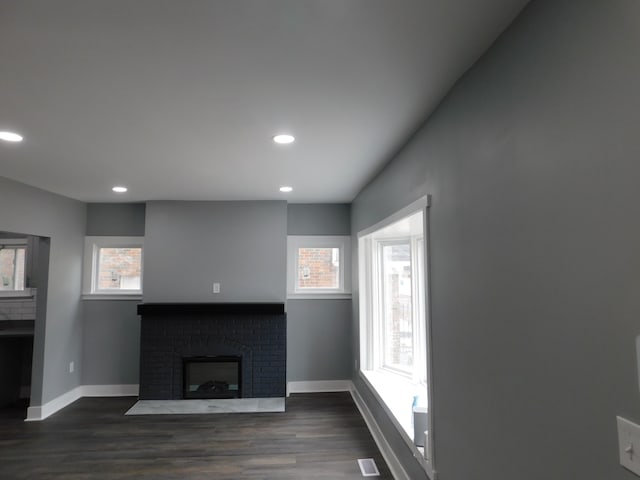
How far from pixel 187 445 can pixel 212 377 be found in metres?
1.25

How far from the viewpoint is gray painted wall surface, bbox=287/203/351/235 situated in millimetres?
5156

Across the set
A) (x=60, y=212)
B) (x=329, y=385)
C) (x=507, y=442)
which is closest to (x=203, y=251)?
(x=60, y=212)

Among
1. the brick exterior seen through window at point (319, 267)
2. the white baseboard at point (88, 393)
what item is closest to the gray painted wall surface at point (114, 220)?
the white baseboard at point (88, 393)

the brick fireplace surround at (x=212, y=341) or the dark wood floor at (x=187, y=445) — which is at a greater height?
the brick fireplace surround at (x=212, y=341)

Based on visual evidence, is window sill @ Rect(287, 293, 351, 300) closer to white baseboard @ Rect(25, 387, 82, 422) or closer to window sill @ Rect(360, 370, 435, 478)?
window sill @ Rect(360, 370, 435, 478)

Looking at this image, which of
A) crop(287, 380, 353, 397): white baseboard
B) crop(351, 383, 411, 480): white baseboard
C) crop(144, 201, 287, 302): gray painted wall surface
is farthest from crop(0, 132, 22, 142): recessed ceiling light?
crop(287, 380, 353, 397): white baseboard

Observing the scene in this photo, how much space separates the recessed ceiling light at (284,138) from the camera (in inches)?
97.5

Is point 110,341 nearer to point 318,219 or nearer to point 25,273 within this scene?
point 25,273

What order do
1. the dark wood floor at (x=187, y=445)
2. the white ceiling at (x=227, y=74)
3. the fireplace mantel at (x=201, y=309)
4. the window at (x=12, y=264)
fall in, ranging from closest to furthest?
1. the white ceiling at (x=227, y=74)
2. the dark wood floor at (x=187, y=445)
3. the fireplace mantel at (x=201, y=309)
4. the window at (x=12, y=264)

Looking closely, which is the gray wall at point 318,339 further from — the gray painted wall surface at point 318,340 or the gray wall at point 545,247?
the gray wall at point 545,247

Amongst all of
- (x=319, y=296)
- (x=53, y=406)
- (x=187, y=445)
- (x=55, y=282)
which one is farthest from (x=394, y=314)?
(x=53, y=406)

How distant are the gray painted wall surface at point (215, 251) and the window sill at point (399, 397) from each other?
1.55 m

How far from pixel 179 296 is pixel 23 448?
6.44 ft

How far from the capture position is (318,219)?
17.0 feet
